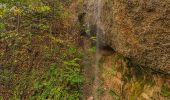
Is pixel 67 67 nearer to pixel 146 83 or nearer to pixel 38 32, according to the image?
pixel 38 32

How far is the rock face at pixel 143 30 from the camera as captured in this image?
3832mm

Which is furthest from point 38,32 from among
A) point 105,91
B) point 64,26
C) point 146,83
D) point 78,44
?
point 146,83

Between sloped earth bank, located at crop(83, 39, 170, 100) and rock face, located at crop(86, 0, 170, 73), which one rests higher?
rock face, located at crop(86, 0, 170, 73)

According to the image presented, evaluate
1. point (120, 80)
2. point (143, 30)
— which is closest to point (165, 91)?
point (143, 30)

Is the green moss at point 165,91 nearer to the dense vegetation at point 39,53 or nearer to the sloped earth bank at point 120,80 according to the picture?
the sloped earth bank at point 120,80

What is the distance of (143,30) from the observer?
13.5 feet

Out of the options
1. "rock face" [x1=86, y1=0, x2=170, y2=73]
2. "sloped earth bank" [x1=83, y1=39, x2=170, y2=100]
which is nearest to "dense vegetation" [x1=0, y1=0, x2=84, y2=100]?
"sloped earth bank" [x1=83, y1=39, x2=170, y2=100]

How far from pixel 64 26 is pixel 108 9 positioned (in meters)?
3.69

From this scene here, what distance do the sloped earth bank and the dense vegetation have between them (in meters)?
0.31

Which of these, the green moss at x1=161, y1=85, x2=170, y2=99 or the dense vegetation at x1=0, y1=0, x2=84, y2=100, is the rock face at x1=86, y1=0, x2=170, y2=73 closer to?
the green moss at x1=161, y1=85, x2=170, y2=99

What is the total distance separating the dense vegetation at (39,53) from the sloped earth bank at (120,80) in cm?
31

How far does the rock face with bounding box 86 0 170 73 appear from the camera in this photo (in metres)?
3.83

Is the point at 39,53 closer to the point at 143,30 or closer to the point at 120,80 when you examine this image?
the point at 120,80

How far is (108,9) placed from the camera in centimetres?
533
